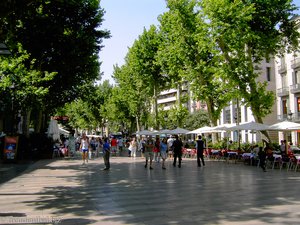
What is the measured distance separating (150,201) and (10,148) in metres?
14.3

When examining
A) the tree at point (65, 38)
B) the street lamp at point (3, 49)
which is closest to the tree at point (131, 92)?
the tree at point (65, 38)

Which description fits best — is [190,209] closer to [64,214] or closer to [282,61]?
[64,214]

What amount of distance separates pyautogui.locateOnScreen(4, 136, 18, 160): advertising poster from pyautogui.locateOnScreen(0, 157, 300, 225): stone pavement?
780 centimetres

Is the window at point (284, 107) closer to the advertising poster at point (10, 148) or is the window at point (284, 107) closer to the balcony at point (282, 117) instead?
the balcony at point (282, 117)

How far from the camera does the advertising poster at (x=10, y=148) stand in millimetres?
20219

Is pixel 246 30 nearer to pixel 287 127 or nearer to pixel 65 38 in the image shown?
pixel 287 127

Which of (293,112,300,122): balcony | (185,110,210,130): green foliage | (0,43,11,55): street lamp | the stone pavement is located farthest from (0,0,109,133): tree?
(185,110,210,130): green foliage

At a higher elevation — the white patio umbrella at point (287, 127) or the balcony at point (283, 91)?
the balcony at point (283, 91)

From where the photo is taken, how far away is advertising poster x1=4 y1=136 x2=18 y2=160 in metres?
20.2

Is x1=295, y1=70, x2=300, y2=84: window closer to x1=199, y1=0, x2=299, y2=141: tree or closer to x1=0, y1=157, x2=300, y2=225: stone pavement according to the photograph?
x1=199, y1=0, x2=299, y2=141: tree

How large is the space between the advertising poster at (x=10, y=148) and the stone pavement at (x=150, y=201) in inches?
307

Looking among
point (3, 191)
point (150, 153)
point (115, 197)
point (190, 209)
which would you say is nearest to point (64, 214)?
point (115, 197)

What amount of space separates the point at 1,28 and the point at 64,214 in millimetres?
5557

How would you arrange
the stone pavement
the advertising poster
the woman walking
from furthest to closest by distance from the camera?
the woman walking → the advertising poster → the stone pavement
